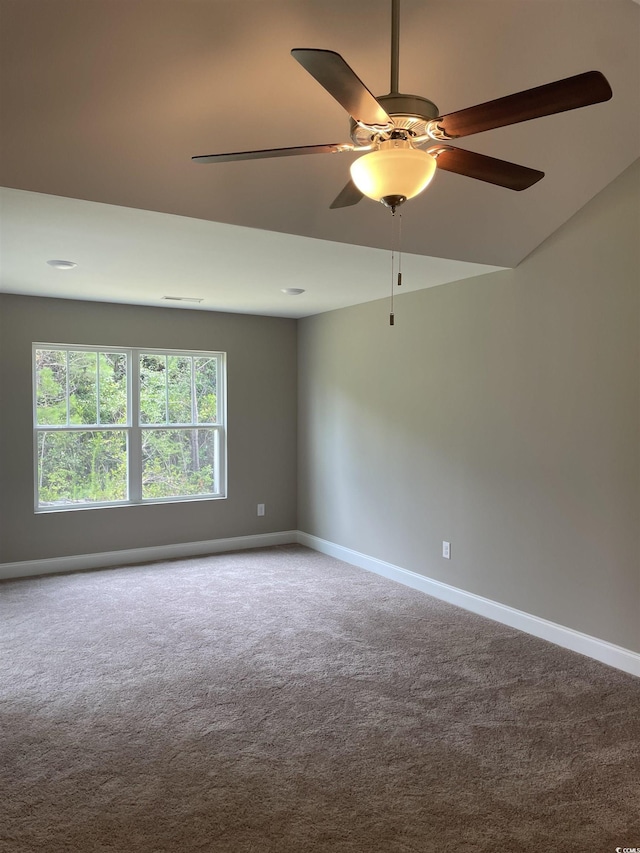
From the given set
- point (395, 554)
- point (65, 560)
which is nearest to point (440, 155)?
point (395, 554)

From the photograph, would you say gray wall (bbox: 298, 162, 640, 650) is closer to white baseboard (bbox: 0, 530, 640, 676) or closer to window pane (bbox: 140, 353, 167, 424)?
white baseboard (bbox: 0, 530, 640, 676)

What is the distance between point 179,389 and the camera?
6016mm

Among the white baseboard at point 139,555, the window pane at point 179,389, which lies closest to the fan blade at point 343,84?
the window pane at point 179,389

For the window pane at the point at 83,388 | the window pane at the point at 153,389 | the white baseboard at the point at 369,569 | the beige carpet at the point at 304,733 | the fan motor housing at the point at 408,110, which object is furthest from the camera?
the window pane at the point at 153,389

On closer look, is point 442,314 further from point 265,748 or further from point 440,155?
point 265,748

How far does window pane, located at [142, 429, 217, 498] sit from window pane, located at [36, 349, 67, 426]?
757mm

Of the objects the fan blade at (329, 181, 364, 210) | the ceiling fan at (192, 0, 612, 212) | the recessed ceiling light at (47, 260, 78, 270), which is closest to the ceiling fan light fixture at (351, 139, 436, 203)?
the ceiling fan at (192, 0, 612, 212)

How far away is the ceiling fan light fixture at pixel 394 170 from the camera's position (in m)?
1.82

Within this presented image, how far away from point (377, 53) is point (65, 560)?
452 cm

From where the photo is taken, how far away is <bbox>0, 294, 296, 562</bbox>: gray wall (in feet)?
16.9

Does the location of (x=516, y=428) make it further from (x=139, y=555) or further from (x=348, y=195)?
(x=139, y=555)

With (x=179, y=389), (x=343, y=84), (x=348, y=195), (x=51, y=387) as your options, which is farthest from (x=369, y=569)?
(x=343, y=84)

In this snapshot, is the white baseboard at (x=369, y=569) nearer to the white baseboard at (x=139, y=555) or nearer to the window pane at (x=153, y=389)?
the white baseboard at (x=139, y=555)

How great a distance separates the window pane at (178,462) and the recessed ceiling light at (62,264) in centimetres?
198
